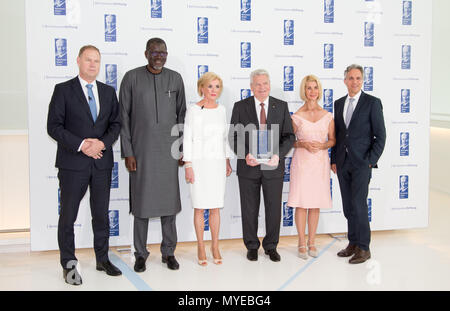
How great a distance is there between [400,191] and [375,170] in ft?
1.28

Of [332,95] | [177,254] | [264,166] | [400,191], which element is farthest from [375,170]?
[177,254]

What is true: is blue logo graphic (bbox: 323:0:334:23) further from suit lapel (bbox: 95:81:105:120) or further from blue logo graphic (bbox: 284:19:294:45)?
suit lapel (bbox: 95:81:105:120)

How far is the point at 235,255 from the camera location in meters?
4.68

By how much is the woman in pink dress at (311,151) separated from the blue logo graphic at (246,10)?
932 mm

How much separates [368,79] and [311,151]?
51.6 inches

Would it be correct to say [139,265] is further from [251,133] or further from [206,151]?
[251,133]

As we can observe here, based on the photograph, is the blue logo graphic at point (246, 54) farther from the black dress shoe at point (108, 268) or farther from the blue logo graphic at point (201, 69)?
the black dress shoe at point (108, 268)

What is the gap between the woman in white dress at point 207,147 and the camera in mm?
4199

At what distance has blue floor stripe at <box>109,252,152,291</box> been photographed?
388cm

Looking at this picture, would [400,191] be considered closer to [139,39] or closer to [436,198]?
[436,198]

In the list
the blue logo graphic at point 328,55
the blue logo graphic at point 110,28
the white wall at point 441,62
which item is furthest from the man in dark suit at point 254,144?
the white wall at point 441,62

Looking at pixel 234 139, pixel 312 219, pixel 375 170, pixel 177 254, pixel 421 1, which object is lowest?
pixel 177 254

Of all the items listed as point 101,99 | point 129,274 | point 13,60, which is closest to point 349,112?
point 101,99

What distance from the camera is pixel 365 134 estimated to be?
433 centimetres
